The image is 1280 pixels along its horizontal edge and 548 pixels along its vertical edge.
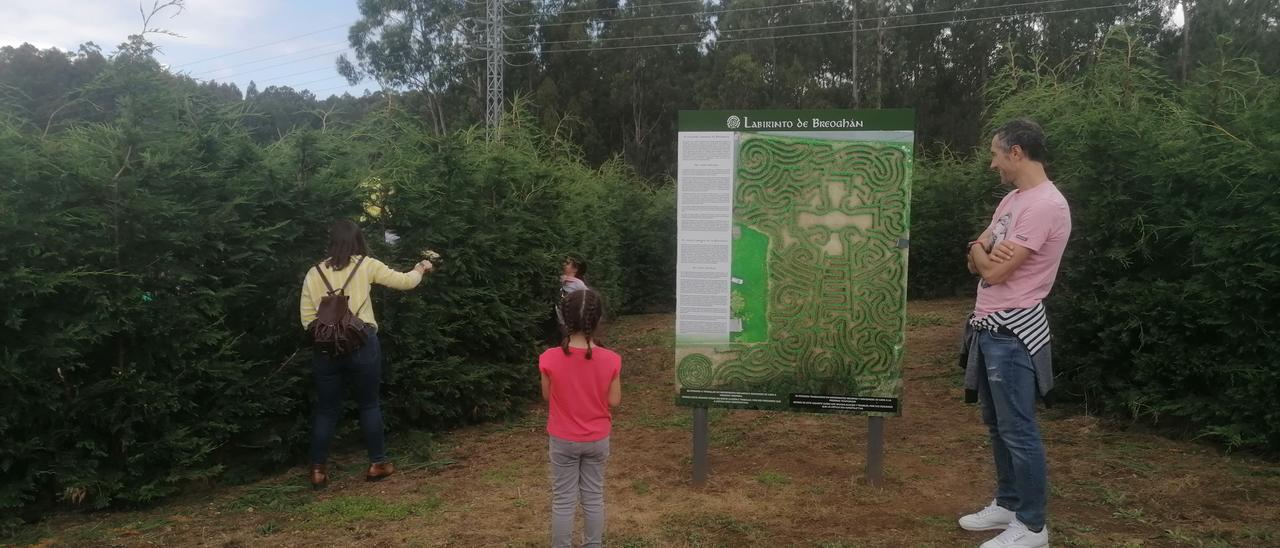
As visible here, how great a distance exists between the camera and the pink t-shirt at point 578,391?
3523mm

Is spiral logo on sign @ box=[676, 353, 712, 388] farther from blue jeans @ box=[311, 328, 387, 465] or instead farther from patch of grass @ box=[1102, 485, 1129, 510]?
patch of grass @ box=[1102, 485, 1129, 510]

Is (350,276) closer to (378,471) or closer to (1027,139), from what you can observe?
(378,471)

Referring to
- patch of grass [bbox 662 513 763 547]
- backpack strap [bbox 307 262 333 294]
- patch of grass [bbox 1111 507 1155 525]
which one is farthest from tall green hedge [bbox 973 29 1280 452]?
backpack strap [bbox 307 262 333 294]

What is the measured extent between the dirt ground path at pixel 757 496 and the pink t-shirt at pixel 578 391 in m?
0.84

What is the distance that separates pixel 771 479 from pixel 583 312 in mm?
2148

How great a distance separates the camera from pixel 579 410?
3.52 meters

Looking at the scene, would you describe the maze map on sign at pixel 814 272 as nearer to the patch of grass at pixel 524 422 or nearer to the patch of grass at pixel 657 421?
the patch of grass at pixel 657 421

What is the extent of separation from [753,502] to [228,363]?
3060 mm

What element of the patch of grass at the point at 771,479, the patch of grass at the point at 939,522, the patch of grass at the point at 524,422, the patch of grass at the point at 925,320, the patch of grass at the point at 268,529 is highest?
the patch of grass at the point at 925,320

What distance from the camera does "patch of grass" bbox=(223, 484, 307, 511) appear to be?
4672 mm

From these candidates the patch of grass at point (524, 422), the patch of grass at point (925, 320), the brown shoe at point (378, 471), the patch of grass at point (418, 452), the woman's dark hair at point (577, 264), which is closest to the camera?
the brown shoe at point (378, 471)

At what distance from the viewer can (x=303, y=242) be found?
5.32m

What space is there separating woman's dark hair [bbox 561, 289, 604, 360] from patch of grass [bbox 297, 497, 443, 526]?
1.73 metres

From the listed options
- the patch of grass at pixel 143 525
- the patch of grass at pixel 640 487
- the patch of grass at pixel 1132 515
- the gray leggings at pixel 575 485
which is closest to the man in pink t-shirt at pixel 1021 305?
the patch of grass at pixel 1132 515
